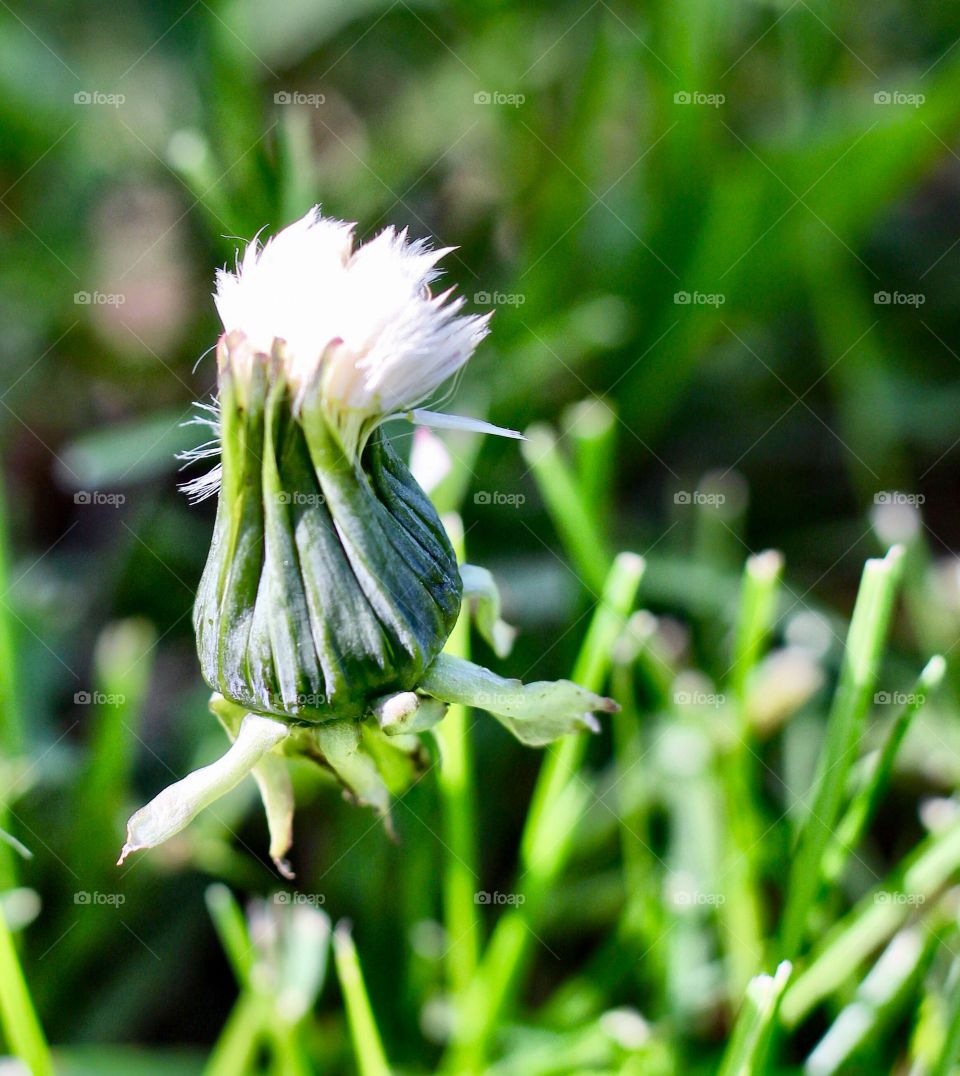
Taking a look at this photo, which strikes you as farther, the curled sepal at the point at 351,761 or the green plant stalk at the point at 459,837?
the green plant stalk at the point at 459,837

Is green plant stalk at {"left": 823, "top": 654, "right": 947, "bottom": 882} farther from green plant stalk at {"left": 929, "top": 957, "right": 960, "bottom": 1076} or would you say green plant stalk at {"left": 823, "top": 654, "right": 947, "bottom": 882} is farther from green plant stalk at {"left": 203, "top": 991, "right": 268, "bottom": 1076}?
green plant stalk at {"left": 203, "top": 991, "right": 268, "bottom": 1076}

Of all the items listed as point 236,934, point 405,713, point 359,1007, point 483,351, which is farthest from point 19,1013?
point 483,351

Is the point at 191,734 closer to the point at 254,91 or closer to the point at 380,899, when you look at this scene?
the point at 380,899

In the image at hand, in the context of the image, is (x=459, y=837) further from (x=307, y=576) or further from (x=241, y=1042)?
(x=307, y=576)

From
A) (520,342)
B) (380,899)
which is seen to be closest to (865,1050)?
(380,899)

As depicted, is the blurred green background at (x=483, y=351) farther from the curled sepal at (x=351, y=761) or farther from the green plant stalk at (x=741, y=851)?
the curled sepal at (x=351, y=761)

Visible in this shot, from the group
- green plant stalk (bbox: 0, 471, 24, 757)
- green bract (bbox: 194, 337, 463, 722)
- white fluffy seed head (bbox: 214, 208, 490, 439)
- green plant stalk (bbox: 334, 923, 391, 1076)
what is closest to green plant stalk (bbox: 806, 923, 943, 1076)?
green plant stalk (bbox: 334, 923, 391, 1076)

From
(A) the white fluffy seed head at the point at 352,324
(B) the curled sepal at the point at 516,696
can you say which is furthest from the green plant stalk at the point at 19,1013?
(A) the white fluffy seed head at the point at 352,324
